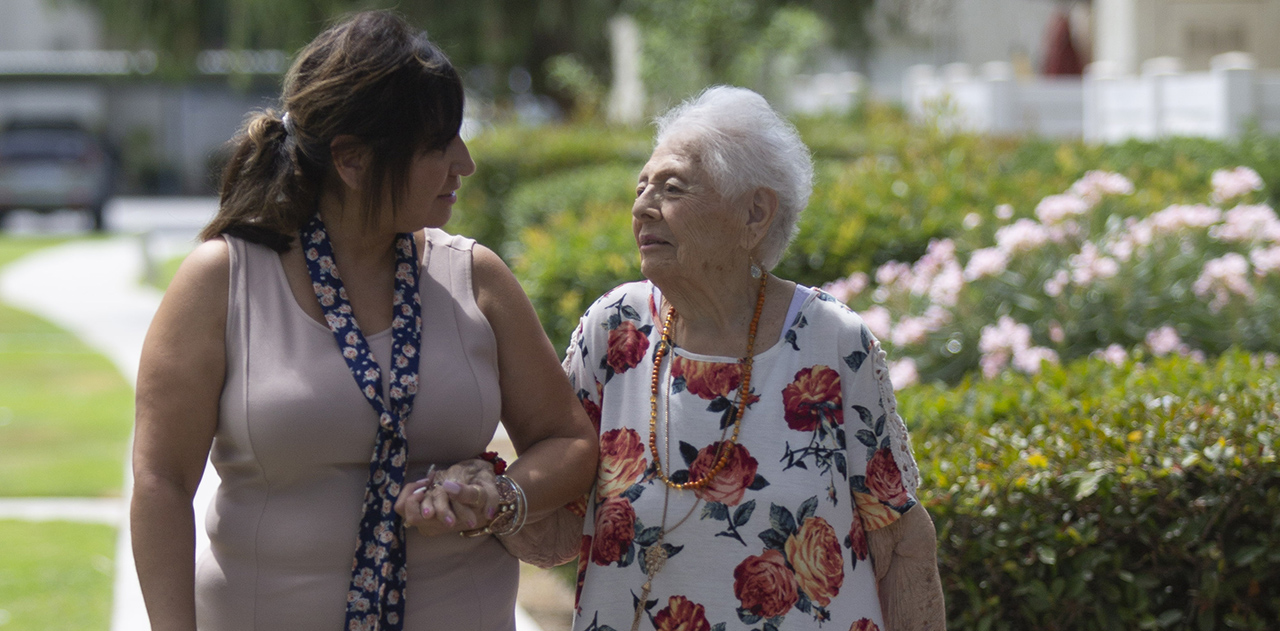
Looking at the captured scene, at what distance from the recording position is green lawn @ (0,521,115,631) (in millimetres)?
4926

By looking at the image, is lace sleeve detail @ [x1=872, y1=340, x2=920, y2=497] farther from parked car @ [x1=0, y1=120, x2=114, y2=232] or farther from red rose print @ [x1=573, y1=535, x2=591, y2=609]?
parked car @ [x1=0, y1=120, x2=114, y2=232]

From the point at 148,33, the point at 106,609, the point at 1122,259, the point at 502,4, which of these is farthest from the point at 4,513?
the point at 148,33

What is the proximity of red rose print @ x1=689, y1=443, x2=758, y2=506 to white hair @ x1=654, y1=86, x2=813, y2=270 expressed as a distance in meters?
0.36

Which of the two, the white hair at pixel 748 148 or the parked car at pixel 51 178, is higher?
the white hair at pixel 748 148

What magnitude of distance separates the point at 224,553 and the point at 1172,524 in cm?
228

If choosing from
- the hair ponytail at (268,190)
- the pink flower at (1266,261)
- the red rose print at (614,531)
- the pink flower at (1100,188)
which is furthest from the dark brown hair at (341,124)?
the pink flower at (1100,188)

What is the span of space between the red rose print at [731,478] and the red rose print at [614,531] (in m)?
0.13

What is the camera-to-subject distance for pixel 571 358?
8.07 feet

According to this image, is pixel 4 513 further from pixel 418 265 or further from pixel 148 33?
pixel 148 33

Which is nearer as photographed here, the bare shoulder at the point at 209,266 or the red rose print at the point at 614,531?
the bare shoulder at the point at 209,266

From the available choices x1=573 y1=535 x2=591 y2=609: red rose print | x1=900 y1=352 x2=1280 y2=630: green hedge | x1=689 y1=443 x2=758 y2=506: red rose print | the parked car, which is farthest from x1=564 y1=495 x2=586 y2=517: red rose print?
the parked car

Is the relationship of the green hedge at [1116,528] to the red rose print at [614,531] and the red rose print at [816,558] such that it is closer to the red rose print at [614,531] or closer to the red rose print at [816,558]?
the red rose print at [816,558]

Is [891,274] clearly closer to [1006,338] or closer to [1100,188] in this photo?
[1006,338]

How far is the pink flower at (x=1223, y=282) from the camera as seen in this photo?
16.9ft
